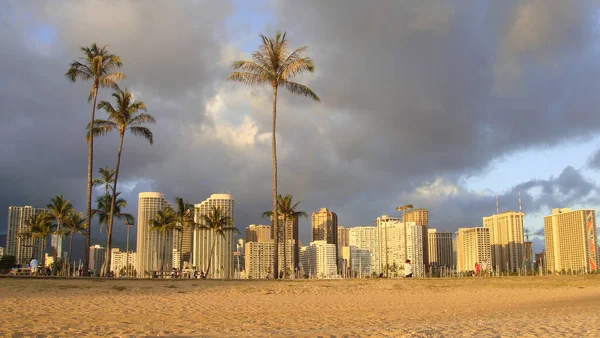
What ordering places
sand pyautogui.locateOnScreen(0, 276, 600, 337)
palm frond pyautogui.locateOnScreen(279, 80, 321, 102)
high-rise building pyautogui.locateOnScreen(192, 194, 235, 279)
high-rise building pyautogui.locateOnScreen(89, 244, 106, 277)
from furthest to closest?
1. high-rise building pyautogui.locateOnScreen(89, 244, 106, 277)
2. high-rise building pyautogui.locateOnScreen(192, 194, 235, 279)
3. palm frond pyautogui.locateOnScreen(279, 80, 321, 102)
4. sand pyautogui.locateOnScreen(0, 276, 600, 337)

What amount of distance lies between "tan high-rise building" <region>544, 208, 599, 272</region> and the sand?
16462cm

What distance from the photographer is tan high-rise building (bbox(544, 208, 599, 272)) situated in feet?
563

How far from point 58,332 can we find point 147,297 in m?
9.78

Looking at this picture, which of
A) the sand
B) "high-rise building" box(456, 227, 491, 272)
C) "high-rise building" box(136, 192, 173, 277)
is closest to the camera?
the sand

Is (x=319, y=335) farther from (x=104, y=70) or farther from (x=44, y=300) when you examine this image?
(x=104, y=70)

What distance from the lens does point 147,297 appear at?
19.9 meters

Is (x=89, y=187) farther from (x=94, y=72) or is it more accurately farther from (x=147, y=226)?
(x=147, y=226)

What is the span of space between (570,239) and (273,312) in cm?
18770

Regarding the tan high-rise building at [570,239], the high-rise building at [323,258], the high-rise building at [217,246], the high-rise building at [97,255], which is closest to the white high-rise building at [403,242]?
the high-rise building at [323,258]

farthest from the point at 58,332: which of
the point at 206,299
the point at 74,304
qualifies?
the point at 206,299

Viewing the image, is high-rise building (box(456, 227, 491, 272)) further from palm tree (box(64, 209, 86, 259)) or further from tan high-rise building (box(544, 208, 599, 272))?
palm tree (box(64, 209, 86, 259))

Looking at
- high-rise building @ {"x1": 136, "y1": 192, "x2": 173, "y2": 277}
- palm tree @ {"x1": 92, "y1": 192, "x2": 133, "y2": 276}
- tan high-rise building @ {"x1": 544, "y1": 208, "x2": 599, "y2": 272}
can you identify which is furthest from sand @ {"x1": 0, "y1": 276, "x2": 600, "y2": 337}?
tan high-rise building @ {"x1": 544, "y1": 208, "x2": 599, "y2": 272}

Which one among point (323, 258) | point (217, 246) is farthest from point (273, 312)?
point (323, 258)

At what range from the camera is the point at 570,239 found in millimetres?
179500
